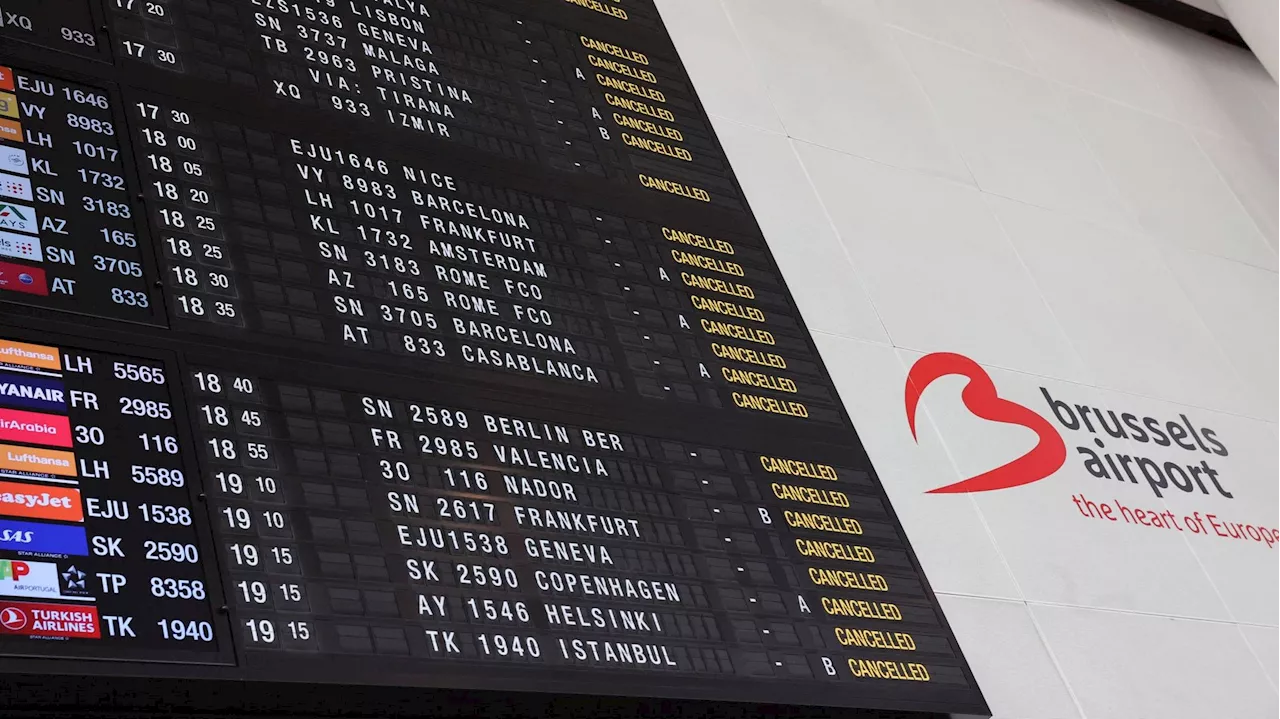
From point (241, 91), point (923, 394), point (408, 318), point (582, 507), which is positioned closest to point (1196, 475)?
point (923, 394)

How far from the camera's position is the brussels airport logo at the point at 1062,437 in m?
4.51

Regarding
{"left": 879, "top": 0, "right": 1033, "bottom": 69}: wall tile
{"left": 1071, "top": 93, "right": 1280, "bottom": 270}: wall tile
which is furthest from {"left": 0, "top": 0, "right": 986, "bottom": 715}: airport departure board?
{"left": 1071, "top": 93, "right": 1280, "bottom": 270}: wall tile

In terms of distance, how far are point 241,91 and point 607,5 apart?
174 centimetres

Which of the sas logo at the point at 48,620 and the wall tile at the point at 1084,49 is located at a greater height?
the sas logo at the point at 48,620

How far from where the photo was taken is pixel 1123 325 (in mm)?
5520

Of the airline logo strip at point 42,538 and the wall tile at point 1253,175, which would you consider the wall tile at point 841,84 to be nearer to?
the wall tile at point 1253,175

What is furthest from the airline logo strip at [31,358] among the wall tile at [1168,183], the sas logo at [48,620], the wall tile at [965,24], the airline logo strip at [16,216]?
the wall tile at [1168,183]

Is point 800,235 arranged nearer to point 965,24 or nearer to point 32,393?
point 965,24

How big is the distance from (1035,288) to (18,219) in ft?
12.6

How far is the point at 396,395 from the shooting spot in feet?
9.93

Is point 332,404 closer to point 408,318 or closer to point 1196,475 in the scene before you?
point 408,318

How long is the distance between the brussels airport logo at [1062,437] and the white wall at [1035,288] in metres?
0.04

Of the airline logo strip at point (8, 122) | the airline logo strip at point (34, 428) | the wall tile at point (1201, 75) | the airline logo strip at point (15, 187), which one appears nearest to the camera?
the airline logo strip at point (34, 428)

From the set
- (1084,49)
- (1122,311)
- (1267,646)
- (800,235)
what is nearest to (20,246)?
(800,235)
